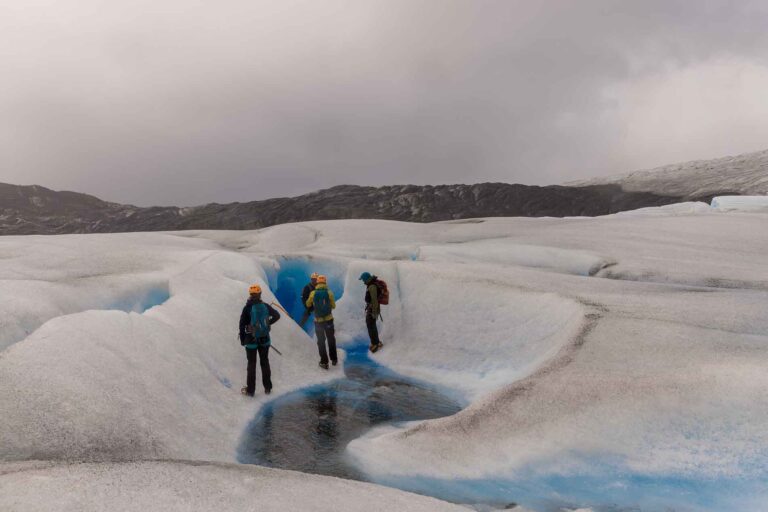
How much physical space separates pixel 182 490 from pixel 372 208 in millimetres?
123260

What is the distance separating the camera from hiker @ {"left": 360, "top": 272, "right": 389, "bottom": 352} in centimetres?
1457

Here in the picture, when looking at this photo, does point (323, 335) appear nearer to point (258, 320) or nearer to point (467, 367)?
point (258, 320)

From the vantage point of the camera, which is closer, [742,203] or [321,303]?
[321,303]

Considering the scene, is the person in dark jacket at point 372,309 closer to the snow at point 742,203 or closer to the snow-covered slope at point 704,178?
the snow at point 742,203

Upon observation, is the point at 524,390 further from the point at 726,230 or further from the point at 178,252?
the point at 726,230

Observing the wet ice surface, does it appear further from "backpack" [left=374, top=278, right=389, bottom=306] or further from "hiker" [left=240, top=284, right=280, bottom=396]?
"backpack" [left=374, top=278, right=389, bottom=306]

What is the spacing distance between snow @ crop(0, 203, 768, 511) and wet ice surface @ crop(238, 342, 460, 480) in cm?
36

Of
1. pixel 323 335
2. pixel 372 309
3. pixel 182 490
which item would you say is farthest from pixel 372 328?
pixel 182 490

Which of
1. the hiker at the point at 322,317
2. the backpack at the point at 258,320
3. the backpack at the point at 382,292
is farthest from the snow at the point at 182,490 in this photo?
the backpack at the point at 382,292

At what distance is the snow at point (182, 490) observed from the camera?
454 centimetres

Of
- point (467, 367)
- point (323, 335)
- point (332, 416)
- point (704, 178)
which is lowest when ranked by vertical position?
point (332, 416)

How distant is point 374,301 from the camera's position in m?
14.6

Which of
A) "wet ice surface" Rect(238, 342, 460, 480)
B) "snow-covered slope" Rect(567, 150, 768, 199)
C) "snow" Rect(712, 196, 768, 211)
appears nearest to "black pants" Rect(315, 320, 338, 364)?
"wet ice surface" Rect(238, 342, 460, 480)

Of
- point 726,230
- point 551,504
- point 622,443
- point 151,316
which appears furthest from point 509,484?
point 726,230
